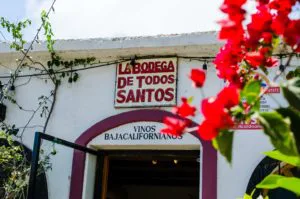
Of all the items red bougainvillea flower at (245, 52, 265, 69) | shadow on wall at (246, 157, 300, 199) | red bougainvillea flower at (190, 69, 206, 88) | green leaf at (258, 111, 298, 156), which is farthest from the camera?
shadow on wall at (246, 157, 300, 199)

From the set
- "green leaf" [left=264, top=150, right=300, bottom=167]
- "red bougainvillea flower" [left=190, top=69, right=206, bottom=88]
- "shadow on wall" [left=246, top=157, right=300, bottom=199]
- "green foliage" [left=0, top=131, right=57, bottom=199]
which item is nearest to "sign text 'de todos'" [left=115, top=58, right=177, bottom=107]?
"green foliage" [left=0, top=131, right=57, bottom=199]

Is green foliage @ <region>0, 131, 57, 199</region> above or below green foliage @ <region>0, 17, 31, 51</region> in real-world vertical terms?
below

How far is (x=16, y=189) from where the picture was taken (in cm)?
507

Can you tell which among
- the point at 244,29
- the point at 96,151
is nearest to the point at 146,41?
the point at 96,151

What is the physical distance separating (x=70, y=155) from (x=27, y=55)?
1267mm

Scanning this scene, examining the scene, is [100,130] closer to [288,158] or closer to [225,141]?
[288,158]

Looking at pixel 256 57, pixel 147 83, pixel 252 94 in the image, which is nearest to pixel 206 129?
pixel 252 94

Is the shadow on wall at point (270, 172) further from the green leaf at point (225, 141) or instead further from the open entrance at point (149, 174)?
the green leaf at point (225, 141)

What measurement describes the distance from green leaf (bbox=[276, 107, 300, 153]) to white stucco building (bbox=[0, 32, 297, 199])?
12.3 feet

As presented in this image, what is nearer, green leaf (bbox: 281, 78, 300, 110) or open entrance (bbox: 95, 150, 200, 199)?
green leaf (bbox: 281, 78, 300, 110)

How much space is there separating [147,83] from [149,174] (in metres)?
4.61

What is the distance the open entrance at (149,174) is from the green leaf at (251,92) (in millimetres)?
4130

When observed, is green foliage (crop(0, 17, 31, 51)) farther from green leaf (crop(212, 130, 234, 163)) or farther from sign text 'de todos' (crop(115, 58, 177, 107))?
green leaf (crop(212, 130, 234, 163))

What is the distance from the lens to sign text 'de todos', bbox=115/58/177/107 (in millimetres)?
5258
